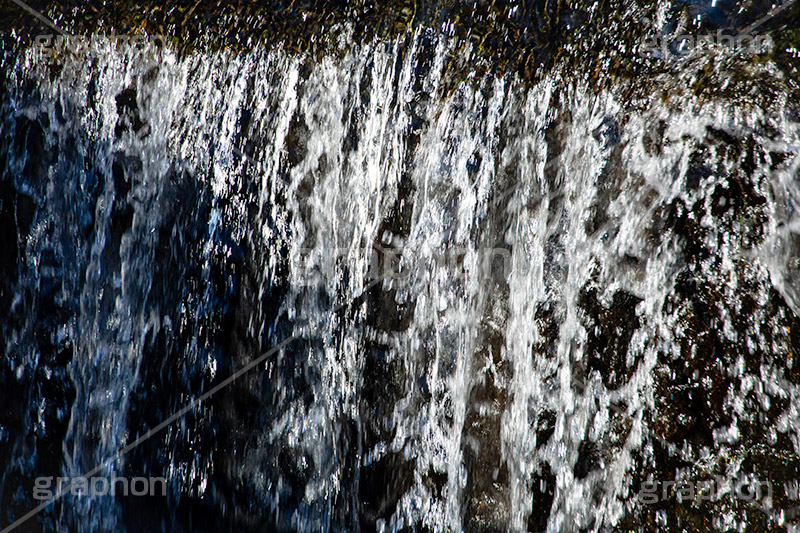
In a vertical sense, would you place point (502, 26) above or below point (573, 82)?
above

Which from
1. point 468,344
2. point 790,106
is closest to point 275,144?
point 468,344

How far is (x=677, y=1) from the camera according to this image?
201 centimetres

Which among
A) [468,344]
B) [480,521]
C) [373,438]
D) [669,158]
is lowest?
[480,521]

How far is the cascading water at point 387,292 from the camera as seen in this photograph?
6.16 ft

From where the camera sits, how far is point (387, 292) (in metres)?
2.38

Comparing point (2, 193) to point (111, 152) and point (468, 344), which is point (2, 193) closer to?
point (111, 152)

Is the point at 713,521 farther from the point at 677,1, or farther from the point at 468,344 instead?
the point at 677,1

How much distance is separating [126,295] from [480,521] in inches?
67.3

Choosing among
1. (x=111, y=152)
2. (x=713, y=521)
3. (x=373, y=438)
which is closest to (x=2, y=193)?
(x=111, y=152)

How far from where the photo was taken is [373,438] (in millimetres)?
2367

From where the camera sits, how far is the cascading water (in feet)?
6.16

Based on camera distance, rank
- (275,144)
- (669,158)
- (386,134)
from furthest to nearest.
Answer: (275,144) < (386,134) < (669,158)

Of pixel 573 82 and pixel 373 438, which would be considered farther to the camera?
pixel 373 438

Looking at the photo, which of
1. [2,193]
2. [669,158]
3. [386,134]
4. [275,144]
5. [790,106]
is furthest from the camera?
[2,193]
